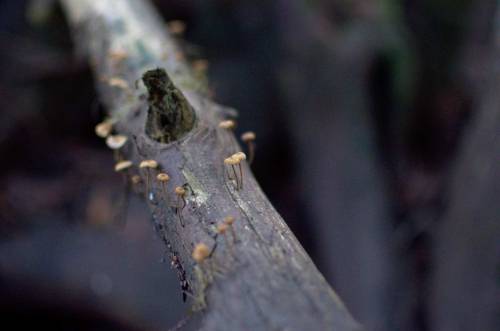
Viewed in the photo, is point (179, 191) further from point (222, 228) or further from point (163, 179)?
point (222, 228)

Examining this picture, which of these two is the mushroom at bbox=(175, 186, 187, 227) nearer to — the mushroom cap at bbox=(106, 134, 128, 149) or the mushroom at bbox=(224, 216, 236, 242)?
the mushroom at bbox=(224, 216, 236, 242)

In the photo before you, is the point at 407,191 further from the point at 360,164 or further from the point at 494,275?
the point at 494,275

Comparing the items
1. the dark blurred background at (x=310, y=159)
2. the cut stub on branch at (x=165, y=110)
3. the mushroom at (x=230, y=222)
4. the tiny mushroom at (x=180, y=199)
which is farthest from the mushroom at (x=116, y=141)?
the dark blurred background at (x=310, y=159)

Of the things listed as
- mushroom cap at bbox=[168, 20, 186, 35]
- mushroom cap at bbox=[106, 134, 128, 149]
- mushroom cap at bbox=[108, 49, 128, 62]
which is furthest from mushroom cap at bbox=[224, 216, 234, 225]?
mushroom cap at bbox=[168, 20, 186, 35]

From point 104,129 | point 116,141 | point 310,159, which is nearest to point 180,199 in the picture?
point 116,141

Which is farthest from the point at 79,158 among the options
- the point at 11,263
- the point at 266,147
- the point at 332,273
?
the point at 332,273

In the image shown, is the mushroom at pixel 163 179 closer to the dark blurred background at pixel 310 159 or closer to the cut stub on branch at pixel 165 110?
the cut stub on branch at pixel 165 110

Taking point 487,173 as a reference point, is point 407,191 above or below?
above
